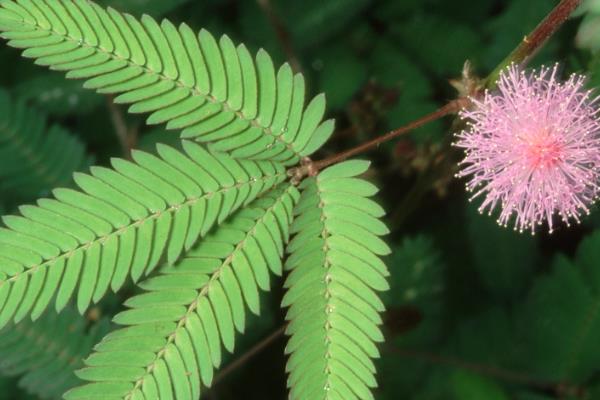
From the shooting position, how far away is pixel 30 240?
1794 mm

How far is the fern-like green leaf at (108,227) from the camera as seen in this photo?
1786mm

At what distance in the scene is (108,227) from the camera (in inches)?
71.6

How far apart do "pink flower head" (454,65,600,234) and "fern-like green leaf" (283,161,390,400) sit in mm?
321

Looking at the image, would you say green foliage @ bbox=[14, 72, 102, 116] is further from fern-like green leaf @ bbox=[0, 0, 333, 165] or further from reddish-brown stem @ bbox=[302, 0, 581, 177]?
reddish-brown stem @ bbox=[302, 0, 581, 177]

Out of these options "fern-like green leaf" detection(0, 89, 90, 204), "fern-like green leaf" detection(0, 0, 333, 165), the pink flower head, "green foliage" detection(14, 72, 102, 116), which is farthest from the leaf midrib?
"green foliage" detection(14, 72, 102, 116)

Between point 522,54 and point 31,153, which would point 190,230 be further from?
point 31,153

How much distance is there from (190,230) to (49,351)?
34.4 inches

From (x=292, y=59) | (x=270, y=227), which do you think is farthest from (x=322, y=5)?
(x=270, y=227)

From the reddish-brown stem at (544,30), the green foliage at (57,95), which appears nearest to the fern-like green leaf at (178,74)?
the reddish-brown stem at (544,30)

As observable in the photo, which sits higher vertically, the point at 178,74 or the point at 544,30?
the point at 544,30

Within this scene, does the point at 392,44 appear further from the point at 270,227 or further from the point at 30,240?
the point at 30,240

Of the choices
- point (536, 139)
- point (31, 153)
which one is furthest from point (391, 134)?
point (31, 153)

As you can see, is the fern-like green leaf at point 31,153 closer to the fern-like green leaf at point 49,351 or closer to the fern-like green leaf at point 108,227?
the fern-like green leaf at point 49,351

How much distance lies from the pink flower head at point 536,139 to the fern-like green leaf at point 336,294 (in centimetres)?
32
